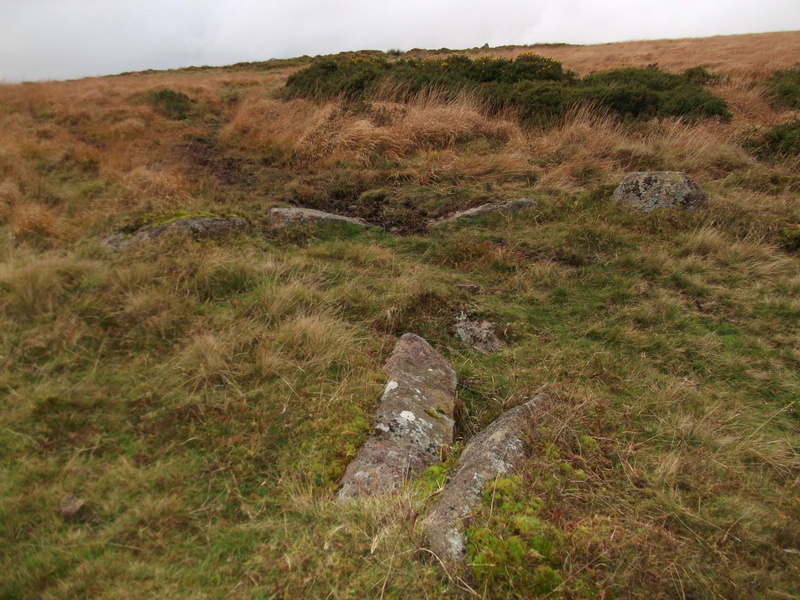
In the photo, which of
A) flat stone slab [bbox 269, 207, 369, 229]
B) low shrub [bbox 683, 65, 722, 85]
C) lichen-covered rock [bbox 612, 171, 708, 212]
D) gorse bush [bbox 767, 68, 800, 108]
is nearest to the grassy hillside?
flat stone slab [bbox 269, 207, 369, 229]

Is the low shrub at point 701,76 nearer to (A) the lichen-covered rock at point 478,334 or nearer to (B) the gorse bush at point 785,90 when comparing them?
(B) the gorse bush at point 785,90

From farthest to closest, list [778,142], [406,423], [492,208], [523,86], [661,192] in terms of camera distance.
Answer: [523,86]
[778,142]
[492,208]
[661,192]
[406,423]

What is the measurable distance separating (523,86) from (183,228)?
840 centimetres

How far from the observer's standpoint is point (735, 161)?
25.3 feet

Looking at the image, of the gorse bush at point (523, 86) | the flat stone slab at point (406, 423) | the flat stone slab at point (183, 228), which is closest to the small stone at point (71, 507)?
the flat stone slab at point (406, 423)

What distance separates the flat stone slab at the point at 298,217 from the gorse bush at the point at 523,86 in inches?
215

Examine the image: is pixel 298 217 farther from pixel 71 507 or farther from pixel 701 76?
pixel 701 76

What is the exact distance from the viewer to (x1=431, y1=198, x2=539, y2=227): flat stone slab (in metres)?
6.24

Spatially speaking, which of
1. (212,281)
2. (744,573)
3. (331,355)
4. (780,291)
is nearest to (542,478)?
(744,573)

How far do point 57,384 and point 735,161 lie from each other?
9.32m

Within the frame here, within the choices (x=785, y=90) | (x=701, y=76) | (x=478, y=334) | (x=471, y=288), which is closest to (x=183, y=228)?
(x=471, y=288)

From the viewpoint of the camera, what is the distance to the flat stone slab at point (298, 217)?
5.72 metres

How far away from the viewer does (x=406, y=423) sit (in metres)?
2.82

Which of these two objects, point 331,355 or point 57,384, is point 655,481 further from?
point 57,384
